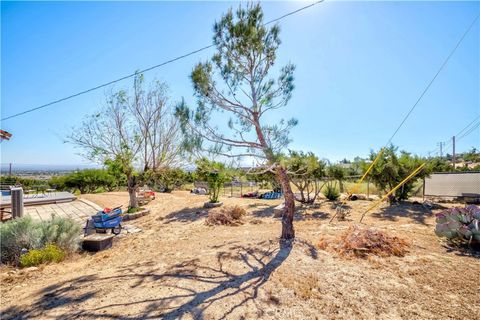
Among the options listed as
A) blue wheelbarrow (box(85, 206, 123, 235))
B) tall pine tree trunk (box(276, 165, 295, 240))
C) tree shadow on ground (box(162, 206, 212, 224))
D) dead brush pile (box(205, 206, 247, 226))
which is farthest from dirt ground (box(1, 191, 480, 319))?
tree shadow on ground (box(162, 206, 212, 224))

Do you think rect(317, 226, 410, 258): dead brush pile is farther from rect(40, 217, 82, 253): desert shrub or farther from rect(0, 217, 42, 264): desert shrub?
rect(0, 217, 42, 264): desert shrub

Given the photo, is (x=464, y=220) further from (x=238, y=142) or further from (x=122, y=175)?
(x=122, y=175)

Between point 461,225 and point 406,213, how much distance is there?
3941 mm

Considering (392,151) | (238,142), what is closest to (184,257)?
(238,142)

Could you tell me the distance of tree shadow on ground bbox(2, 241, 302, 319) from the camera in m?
2.41

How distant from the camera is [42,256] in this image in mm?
4148

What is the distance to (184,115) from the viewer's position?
452cm

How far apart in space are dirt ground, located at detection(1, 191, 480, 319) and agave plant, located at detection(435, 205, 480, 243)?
324mm

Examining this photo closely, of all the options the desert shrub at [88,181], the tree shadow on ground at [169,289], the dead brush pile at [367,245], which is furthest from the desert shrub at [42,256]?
the desert shrub at [88,181]

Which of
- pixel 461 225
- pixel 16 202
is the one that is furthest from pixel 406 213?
pixel 16 202

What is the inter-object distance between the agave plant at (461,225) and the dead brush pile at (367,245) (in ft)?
2.71

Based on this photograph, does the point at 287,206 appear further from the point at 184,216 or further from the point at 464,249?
the point at 184,216

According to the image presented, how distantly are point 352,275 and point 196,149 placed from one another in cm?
335

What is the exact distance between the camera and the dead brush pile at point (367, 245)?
3.92m
